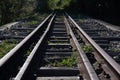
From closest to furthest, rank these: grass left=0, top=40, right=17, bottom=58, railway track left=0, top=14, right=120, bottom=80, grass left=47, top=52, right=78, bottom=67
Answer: railway track left=0, top=14, right=120, bottom=80 → grass left=47, top=52, right=78, bottom=67 → grass left=0, top=40, right=17, bottom=58

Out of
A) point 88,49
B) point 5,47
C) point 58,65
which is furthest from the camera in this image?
point 5,47

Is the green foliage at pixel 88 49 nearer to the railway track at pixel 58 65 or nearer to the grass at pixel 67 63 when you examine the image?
the railway track at pixel 58 65

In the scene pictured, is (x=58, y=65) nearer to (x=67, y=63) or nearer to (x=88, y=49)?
(x=67, y=63)

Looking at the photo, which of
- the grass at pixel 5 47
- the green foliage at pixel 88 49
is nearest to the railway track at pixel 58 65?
the green foliage at pixel 88 49

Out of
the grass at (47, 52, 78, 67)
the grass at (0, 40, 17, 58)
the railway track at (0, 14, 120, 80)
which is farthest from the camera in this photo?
the grass at (0, 40, 17, 58)

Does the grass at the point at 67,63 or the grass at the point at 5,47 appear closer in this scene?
the grass at the point at 67,63

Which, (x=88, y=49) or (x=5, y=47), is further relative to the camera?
(x=5, y=47)

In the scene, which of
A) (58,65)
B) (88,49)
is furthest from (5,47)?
(58,65)

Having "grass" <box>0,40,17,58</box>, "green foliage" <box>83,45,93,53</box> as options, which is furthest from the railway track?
"grass" <box>0,40,17,58</box>

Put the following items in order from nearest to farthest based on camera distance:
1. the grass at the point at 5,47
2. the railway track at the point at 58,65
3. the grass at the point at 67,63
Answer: the railway track at the point at 58,65
the grass at the point at 67,63
the grass at the point at 5,47

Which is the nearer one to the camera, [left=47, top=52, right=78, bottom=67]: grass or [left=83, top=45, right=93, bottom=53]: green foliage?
[left=47, top=52, right=78, bottom=67]: grass

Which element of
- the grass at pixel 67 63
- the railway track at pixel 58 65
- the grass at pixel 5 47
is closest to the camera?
the railway track at pixel 58 65

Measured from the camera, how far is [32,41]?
312 inches

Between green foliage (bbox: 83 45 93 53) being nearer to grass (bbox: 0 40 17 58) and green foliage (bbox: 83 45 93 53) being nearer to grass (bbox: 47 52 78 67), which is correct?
grass (bbox: 47 52 78 67)
